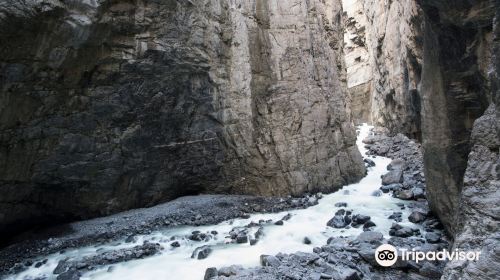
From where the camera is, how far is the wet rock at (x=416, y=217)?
32.9ft

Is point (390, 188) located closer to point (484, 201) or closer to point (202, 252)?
point (202, 252)

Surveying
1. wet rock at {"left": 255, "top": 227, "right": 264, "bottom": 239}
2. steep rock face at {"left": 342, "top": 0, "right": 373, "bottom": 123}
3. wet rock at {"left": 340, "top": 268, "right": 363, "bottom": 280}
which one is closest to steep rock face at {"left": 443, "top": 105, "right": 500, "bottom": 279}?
wet rock at {"left": 340, "top": 268, "right": 363, "bottom": 280}

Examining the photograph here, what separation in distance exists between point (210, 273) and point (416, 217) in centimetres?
649

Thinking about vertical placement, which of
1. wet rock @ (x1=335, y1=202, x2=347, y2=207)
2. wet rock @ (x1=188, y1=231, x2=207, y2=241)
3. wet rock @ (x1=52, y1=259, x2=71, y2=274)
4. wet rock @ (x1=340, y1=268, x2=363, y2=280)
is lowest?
wet rock @ (x1=335, y1=202, x2=347, y2=207)

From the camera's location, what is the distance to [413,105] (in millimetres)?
19516

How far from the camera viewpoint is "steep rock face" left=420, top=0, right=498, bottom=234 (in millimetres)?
6902

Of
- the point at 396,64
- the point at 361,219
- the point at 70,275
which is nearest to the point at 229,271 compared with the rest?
the point at 70,275

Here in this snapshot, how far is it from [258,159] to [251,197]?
164cm

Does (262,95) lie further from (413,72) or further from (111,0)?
(413,72)

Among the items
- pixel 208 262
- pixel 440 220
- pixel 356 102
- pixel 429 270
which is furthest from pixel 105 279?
pixel 356 102

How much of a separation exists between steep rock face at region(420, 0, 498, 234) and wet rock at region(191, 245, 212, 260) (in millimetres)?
5847

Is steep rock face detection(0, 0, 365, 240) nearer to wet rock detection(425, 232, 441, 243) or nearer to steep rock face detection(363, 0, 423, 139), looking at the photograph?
steep rock face detection(363, 0, 423, 139)

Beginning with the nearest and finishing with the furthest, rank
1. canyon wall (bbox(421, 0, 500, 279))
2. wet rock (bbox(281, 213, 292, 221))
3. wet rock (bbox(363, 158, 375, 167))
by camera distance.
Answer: canyon wall (bbox(421, 0, 500, 279))
wet rock (bbox(281, 213, 292, 221))
wet rock (bbox(363, 158, 375, 167))

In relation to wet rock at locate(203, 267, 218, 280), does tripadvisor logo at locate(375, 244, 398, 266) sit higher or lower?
lower
